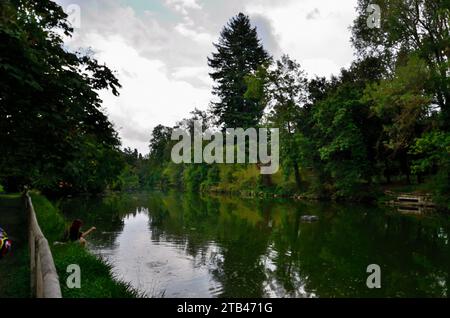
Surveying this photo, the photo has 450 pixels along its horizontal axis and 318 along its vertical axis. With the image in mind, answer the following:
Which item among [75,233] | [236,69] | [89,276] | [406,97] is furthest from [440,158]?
[236,69]

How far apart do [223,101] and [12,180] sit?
1408 inches

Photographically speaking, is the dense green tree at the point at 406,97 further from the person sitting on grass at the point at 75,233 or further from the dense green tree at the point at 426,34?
the person sitting on grass at the point at 75,233

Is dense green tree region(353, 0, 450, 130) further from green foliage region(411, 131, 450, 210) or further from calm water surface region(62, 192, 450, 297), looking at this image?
calm water surface region(62, 192, 450, 297)

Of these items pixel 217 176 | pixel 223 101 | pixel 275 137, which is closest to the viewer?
pixel 275 137

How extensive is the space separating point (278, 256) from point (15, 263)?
298 inches

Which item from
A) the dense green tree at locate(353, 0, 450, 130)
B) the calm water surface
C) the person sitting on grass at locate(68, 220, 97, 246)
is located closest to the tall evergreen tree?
the dense green tree at locate(353, 0, 450, 130)

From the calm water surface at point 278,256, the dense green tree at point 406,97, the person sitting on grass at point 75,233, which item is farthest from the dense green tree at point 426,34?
the person sitting on grass at point 75,233

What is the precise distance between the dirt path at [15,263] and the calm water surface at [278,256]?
2.40m

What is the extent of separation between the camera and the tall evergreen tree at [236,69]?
58469mm

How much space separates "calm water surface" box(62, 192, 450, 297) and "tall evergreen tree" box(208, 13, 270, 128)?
1520 inches

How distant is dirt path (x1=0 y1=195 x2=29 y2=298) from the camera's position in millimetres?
7505

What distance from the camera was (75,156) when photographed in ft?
25.4
